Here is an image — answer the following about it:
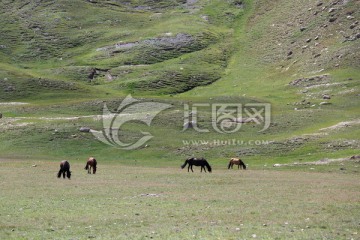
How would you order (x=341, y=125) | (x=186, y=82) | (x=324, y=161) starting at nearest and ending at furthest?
(x=324, y=161) → (x=341, y=125) → (x=186, y=82)

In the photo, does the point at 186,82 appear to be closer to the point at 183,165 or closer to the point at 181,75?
the point at 181,75

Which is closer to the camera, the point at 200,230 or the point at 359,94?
the point at 200,230

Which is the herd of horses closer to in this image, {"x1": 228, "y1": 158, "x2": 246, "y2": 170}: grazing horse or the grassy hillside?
{"x1": 228, "y1": 158, "x2": 246, "y2": 170}: grazing horse

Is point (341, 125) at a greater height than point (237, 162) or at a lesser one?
greater

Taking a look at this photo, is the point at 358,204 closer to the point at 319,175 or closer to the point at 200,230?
the point at 200,230

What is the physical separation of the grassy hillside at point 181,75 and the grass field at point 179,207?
69.5 feet

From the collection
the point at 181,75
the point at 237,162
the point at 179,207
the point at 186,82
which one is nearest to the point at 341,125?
the point at 237,162

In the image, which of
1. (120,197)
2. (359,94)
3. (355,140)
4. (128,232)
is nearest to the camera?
(128,232)

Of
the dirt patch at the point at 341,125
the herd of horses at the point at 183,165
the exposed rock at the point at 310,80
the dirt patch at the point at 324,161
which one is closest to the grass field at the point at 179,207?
the herd of horses at the point at 183,165

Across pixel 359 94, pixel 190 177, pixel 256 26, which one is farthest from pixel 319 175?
pixel 256 26

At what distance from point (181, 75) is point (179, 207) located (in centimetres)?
11559

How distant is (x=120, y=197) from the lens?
1284 inches

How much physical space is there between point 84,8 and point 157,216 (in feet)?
574

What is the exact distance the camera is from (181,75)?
14312 centimetres
